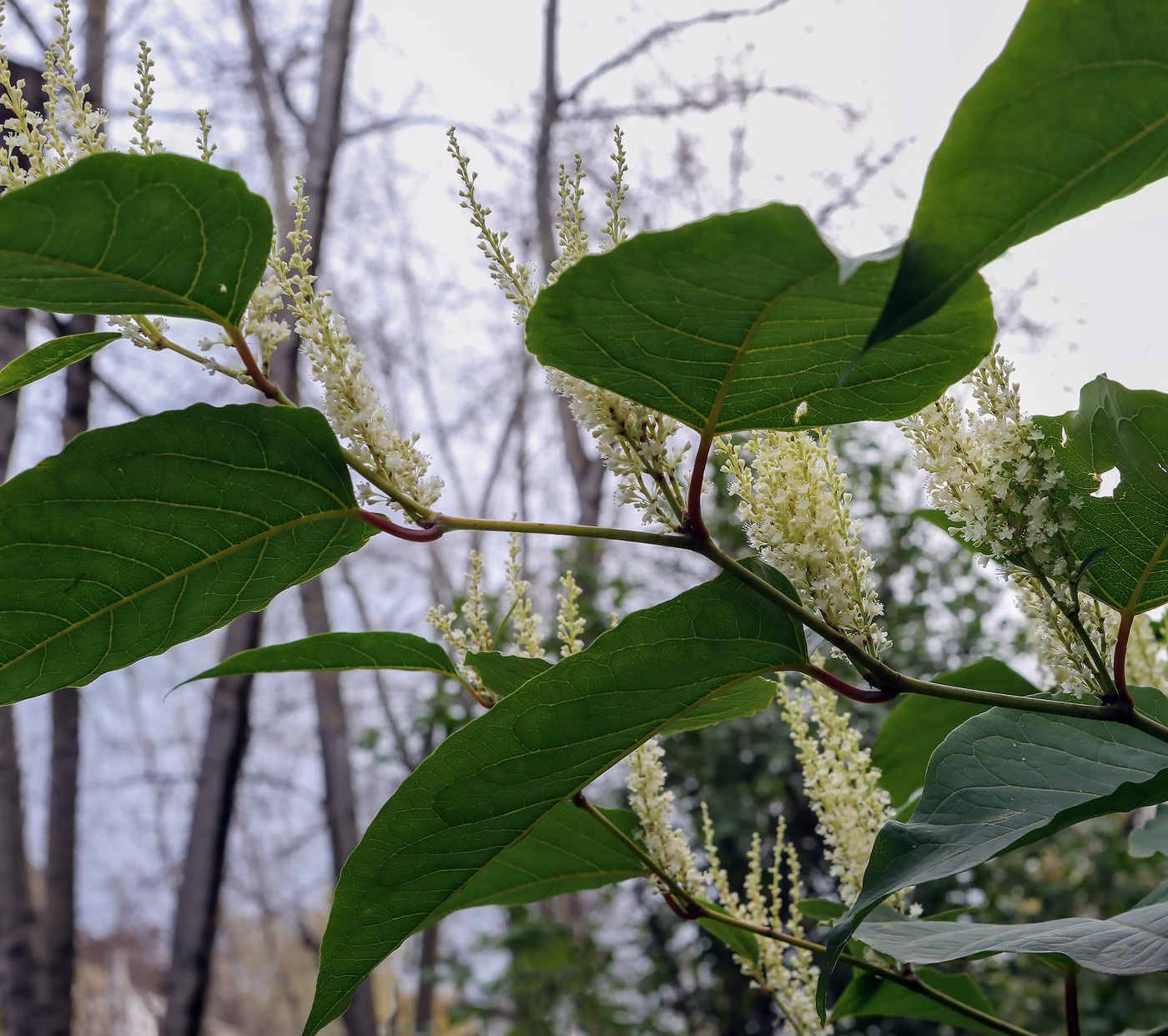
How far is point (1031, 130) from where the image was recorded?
1.06ft

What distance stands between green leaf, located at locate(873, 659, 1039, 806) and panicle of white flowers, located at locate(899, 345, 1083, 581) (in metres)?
0.24

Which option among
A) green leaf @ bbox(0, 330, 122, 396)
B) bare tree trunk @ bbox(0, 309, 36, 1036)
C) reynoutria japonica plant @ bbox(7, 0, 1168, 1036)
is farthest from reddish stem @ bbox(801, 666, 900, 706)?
bare tree trunk @ bbox(0, 309, 36, 1036)

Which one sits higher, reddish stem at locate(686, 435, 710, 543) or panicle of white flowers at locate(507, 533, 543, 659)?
panicle of white flowers at locate(507, 533, 543, 659)

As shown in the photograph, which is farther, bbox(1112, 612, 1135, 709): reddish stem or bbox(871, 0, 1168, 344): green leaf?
bbox(1112, 612, 1135, 709): reddish stem

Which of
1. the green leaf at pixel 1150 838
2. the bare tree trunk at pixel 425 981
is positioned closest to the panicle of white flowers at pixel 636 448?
the green leaf at pixel 1150 838

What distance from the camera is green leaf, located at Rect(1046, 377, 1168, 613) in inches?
18.6

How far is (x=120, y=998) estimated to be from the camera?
796 cm

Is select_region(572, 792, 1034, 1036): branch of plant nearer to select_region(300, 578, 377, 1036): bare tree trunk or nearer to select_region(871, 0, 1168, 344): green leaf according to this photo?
select_region(871, 0, 1168, 344): green leaf

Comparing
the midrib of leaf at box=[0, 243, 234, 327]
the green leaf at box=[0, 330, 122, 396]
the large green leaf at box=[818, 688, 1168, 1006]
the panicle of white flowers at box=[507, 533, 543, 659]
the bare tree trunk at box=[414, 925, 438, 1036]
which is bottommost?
the bare tree trunk at box=[414, 925, 438, 1036]

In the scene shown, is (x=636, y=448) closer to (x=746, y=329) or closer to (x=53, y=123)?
(x=746, y=329)

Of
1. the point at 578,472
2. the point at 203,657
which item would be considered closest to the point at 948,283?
the point at 578,472

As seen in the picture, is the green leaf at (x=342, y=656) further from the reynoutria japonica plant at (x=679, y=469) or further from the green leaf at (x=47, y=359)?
the green leaf at (x=47, y=359)

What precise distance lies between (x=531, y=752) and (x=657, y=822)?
315 millimetres

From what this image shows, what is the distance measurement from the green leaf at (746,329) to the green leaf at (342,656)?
0.86 feet
